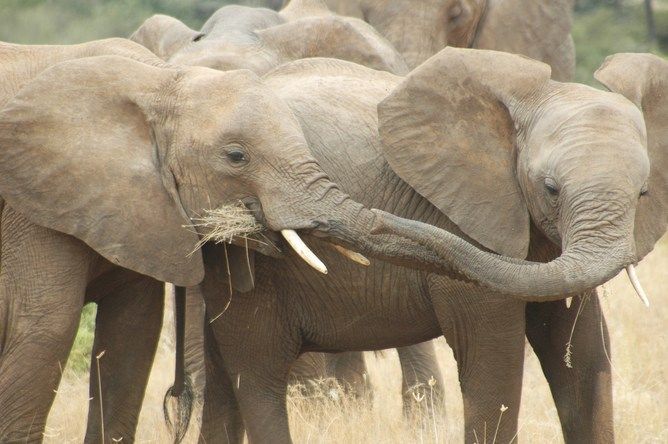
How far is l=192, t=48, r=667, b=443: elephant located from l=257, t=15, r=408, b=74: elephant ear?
4.41 feet

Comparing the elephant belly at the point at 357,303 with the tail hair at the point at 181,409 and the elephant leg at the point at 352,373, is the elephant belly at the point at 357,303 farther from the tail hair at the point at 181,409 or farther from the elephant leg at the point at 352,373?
the elephant leg at the point at 352,373

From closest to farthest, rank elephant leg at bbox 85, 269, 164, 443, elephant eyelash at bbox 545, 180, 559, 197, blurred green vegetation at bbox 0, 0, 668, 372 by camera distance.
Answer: elephant eyelash at bbox 545, 180, 559, 197, elephant leg at bbox 85, 269, 164, 443, blurred green vegetation at bbox 0, 0, 668, 372

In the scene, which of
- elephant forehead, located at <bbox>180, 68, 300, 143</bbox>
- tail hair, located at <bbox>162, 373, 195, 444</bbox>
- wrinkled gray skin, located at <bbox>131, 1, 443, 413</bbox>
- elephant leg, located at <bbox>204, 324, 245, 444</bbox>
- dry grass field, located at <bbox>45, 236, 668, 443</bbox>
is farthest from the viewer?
wrinkled gray skin, located at <bbox>131, 1, 443, 413</bbox>

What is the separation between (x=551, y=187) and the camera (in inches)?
185

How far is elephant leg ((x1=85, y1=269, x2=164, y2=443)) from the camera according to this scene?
5.66 meters

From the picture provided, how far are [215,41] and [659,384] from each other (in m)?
2.67

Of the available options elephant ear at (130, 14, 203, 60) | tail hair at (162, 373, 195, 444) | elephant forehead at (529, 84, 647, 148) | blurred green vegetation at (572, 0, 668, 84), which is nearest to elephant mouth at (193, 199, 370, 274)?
elephant forehead at (529, 84, 647, 148)

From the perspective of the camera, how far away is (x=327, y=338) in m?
5.49

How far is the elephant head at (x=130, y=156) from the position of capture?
16.4ft

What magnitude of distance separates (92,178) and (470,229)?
4.12 ft

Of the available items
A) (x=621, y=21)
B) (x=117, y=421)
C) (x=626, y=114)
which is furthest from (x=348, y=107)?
(x=621, y=21)

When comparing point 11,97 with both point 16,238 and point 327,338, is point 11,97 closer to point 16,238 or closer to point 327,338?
point 16,238

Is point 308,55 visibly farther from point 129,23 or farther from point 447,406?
point 129,23

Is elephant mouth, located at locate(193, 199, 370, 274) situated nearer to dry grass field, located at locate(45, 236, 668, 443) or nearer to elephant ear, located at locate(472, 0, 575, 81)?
dry grass field, located at locate(45, 236, 668, 443)
